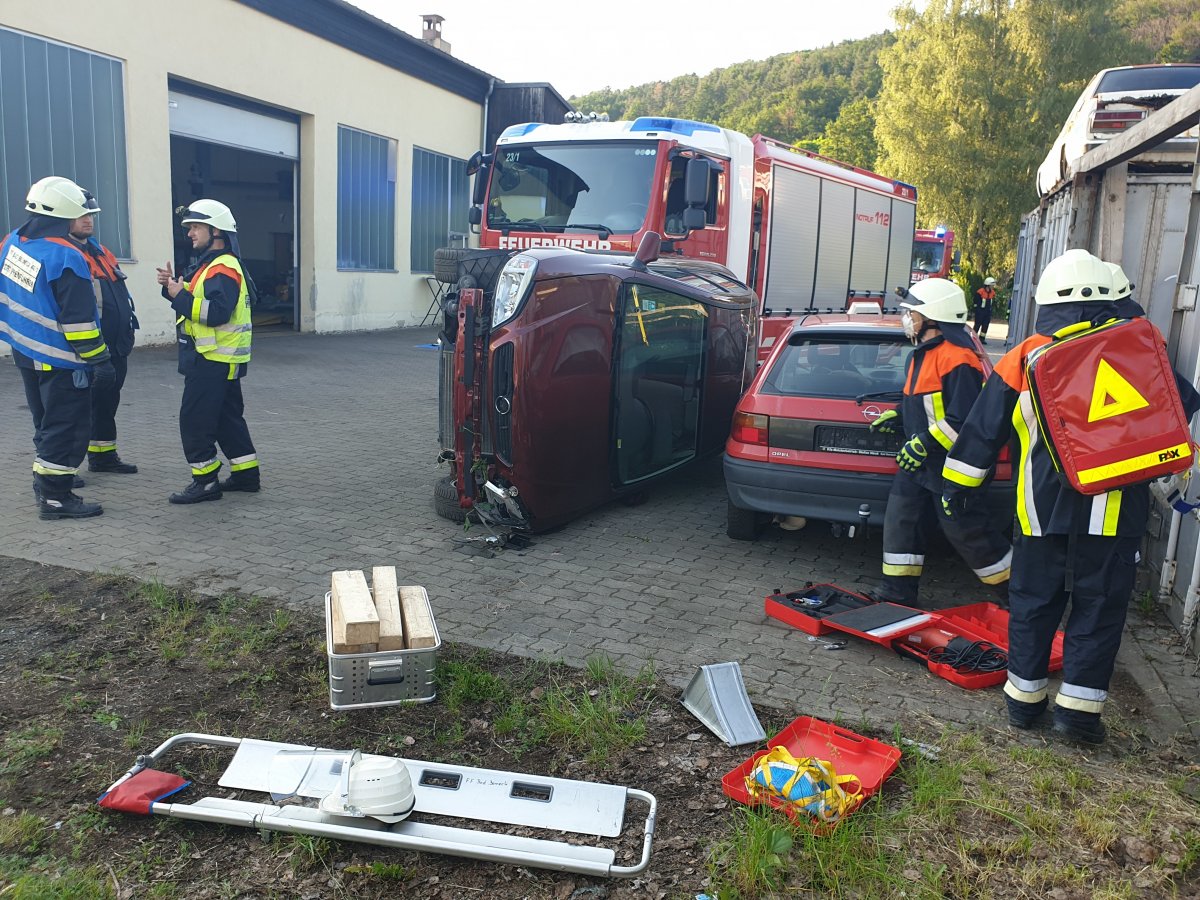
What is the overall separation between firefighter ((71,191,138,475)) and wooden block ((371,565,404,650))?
11.8ft

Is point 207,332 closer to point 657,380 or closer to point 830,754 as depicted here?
point 657,380

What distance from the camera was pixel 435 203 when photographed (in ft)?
76.0

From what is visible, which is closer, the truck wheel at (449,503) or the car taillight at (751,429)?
the car taillight at (751,429)

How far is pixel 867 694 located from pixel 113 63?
46.7ft

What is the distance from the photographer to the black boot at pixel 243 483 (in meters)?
7.11

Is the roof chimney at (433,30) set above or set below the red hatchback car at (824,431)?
above

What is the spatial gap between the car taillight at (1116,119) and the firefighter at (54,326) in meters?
9.53

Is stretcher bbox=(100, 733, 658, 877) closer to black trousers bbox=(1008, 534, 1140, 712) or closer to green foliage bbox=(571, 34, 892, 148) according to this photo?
black trousers bbox=(1008, 534, 1140, 712)

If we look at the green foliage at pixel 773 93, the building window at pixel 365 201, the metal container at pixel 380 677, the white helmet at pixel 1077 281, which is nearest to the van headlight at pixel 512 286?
the metal container at pixel 380 677

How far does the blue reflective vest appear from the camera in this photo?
6.18 metres

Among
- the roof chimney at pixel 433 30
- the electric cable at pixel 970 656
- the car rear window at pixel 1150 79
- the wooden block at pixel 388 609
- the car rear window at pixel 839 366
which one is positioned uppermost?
the roof chimney at pixel 433 30

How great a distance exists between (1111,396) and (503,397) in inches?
130

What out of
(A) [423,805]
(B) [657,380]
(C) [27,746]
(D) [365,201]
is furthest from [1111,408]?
(D) [365,201]

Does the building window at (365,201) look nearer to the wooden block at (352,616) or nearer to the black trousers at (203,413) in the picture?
the black trousers at (203,413)
